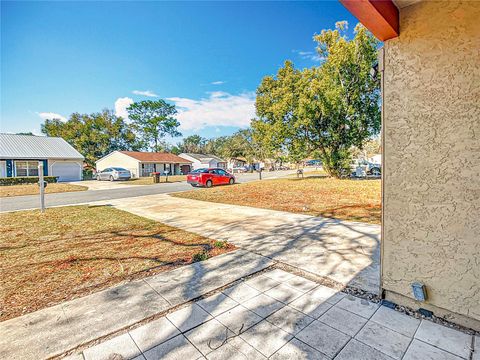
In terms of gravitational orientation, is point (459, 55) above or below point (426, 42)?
below

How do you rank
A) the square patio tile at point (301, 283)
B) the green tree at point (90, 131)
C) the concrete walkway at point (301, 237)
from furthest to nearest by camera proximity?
the green tree at point (90, 131), the concrete walkway at point (301, 237), the square patio tile at point (301, 283)

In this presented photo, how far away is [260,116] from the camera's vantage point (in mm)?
21828

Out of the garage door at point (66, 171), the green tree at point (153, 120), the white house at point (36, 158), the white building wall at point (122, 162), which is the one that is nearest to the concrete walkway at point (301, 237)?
the white house at point (36, 158)

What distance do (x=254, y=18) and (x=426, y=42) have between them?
32.5 ft

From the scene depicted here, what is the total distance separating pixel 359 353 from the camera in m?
1.78

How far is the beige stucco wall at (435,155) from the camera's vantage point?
1.96m

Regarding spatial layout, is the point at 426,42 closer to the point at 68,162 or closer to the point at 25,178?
the point at 25,178

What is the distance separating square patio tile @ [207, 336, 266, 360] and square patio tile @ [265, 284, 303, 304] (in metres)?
0.80

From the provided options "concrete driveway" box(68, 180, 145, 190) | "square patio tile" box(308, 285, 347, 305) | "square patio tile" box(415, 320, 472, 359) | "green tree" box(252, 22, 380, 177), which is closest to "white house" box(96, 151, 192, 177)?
Answer: "concrete driveway" box(68, 180, 145, 190)

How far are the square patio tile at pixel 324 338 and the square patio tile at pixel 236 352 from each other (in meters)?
0.44

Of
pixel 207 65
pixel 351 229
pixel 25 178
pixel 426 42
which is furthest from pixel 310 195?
pixel 25 178

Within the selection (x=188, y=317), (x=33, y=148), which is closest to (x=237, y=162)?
(x=33, y=148)

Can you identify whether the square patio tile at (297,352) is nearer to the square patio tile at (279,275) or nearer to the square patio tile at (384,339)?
the square patio tile at (384,339)

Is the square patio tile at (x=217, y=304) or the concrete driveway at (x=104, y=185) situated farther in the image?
the concrete driveway at (x=104, y=185)
